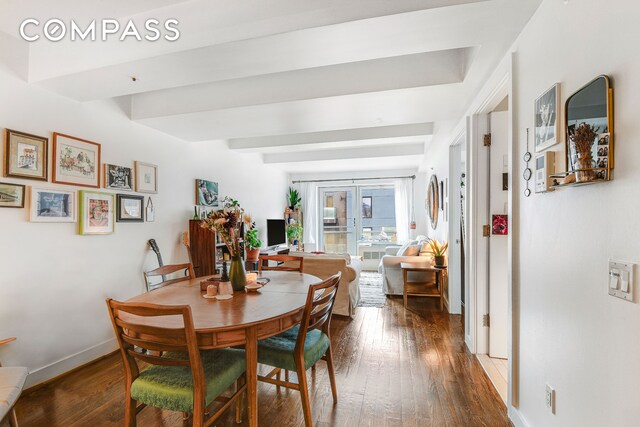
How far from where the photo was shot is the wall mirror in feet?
3.39

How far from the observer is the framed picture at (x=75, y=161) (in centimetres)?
241

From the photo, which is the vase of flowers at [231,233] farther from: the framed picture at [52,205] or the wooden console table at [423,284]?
the wooden console table at [423,284]

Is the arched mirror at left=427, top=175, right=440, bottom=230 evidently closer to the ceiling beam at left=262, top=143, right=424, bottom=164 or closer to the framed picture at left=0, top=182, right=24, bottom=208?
the ceiling beam at left=262, top=143, right=424, bottom=164

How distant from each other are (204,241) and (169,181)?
2.69 feet

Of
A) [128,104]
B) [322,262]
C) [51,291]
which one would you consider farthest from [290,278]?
[128,104]

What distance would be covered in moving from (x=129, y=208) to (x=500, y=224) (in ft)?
11.4

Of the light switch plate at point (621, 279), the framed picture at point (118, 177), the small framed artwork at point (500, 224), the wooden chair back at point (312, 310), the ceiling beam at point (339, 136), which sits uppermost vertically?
the ceiling beam at point (339, 136)

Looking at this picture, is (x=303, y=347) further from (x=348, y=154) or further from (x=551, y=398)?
(x=348, y=154)

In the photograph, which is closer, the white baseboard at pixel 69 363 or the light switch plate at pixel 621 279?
the light switch plate at pixel 621 279

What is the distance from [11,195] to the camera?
213 cm

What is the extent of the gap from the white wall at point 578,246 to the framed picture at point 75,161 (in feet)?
10.8

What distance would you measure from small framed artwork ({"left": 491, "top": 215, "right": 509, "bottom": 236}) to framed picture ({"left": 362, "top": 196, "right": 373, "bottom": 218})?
4.90 m

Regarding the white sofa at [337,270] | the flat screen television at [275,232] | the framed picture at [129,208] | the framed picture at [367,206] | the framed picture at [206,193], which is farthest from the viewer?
the framed picture at [367,206]

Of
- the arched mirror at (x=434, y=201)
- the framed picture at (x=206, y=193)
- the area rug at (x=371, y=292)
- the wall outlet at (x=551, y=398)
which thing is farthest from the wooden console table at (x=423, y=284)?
the framed picture at (x=206, y=193)
